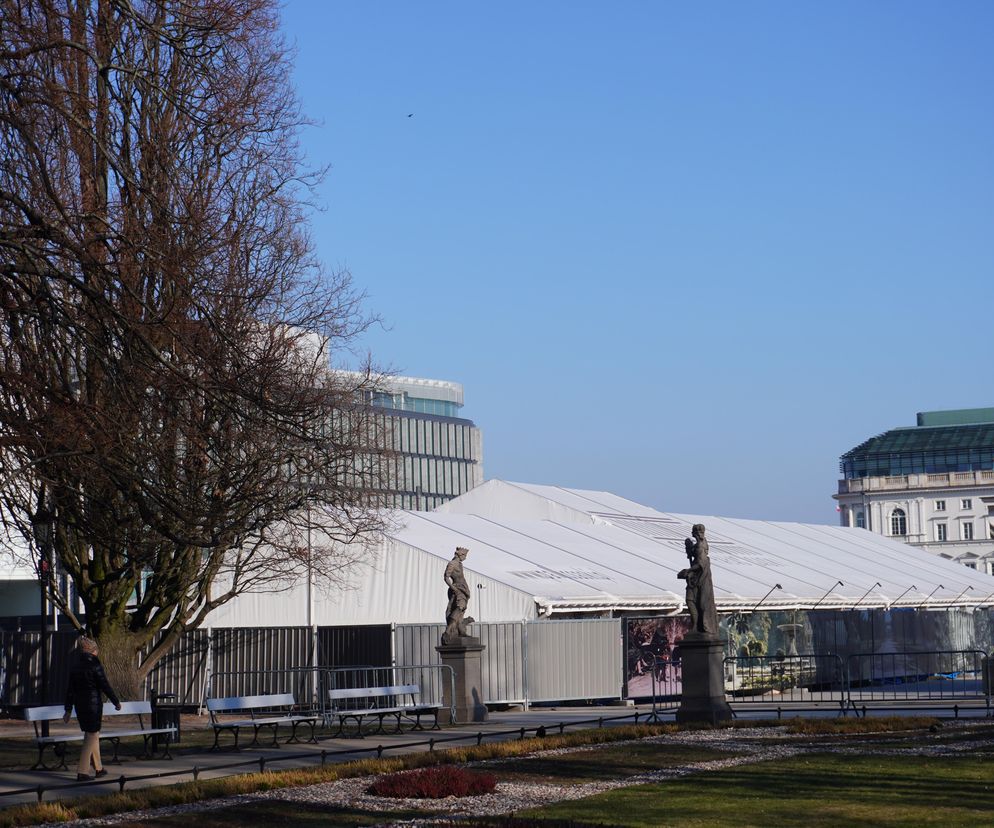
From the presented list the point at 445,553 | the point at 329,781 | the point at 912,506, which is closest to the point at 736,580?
the point at 445,553

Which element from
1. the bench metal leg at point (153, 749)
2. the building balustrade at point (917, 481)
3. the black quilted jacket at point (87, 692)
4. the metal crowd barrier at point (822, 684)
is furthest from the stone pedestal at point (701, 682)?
the building balustrade at point (917, 481)

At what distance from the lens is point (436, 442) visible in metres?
129

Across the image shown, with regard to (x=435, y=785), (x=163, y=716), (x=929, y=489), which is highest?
(x=929, y=489)

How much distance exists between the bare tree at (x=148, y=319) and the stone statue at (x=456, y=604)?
231cm

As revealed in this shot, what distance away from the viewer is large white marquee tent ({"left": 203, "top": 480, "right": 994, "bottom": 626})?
3672 cm

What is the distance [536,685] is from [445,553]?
5588mm

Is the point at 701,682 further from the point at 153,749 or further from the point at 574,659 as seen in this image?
the point at 574,659

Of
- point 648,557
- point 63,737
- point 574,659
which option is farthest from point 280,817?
point 648,557

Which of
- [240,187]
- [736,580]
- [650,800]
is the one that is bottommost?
[650,800]

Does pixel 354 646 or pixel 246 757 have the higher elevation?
pixel 354 646

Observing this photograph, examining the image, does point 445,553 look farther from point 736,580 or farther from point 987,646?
point 987,646

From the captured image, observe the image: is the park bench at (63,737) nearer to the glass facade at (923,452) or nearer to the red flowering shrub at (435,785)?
the red flowering shrub at (435,785)

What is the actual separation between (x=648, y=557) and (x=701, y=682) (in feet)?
61.6

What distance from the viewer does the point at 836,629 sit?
136 ft
